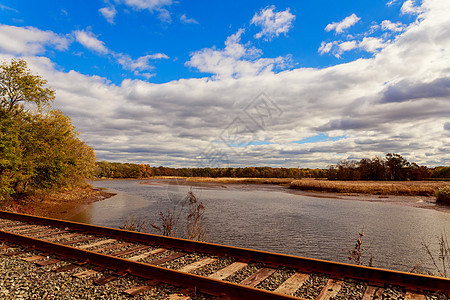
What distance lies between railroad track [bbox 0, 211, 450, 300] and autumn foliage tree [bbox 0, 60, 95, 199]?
16.0 m

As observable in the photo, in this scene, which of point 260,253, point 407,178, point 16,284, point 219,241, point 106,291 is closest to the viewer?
point 106,291

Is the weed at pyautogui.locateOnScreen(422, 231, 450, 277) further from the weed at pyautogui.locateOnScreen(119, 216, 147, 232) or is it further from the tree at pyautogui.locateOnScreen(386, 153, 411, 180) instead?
the tree at pyautogui.locateOnScreen(386, 153, 411, 180)

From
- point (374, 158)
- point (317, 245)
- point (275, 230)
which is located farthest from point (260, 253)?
point (374, 158)

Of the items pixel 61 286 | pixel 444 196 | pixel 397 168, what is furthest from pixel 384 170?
pixel 61 286

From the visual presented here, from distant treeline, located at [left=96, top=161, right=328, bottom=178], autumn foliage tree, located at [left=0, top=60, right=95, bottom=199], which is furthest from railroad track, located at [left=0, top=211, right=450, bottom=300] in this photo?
distant treeline, located at [left=96, top=161, right=328, bottom=178]

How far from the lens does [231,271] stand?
5.68 metres

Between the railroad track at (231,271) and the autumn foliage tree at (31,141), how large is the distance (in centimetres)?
1600

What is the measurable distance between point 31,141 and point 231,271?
83.1 feet

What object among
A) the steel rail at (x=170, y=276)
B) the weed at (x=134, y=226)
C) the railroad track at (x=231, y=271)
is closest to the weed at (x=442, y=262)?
the railroad track at (x=231, y=271)

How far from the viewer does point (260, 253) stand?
20.9 ft

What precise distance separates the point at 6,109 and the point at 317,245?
2672 centimetres

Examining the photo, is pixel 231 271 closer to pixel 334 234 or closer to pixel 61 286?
pixel 61 286

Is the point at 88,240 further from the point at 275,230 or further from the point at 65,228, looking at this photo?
the point at 275,230

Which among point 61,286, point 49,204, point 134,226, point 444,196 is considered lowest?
point 49,204
